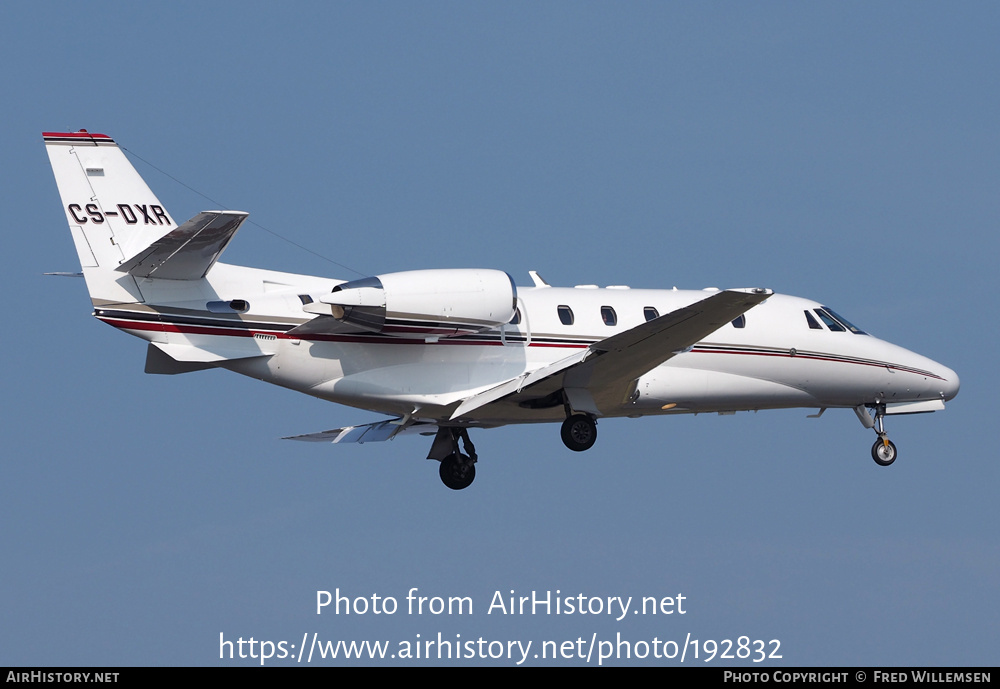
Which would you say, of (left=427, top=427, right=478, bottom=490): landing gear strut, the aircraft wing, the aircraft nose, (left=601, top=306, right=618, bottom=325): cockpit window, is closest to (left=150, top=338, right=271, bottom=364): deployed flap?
the aircraft wing

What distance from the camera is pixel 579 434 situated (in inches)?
851

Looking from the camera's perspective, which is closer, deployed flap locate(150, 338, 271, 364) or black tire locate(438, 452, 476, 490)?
deployed flap locate(150, 338, 271, 364)

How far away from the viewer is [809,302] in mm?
24797

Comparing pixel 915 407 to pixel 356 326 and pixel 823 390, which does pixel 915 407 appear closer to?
pixel 823 390

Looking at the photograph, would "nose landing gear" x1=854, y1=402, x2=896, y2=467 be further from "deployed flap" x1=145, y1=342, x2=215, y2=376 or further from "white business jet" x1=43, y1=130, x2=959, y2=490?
"deployed flap" x1=145, y1=342, x2=215, y2=376

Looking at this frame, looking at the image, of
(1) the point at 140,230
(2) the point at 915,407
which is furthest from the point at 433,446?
(2) the point at 915,407

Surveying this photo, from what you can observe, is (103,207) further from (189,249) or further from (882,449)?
(882,449)

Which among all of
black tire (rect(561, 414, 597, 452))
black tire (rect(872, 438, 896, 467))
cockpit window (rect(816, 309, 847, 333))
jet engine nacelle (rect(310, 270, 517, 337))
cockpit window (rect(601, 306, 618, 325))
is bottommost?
black tire (rect(561, 414, 597, 452))

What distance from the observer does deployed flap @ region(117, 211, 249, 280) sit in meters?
18.2

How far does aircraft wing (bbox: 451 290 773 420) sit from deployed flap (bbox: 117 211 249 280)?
4.59 m

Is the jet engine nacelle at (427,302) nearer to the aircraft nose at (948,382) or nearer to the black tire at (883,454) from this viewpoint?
the black tire at (883,454)

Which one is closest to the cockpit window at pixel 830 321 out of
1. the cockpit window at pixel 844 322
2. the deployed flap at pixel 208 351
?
the cockpit window at pixel 844 322

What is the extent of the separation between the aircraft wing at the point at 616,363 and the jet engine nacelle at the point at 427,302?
1197 millimetres

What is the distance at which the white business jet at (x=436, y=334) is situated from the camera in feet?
65.0
